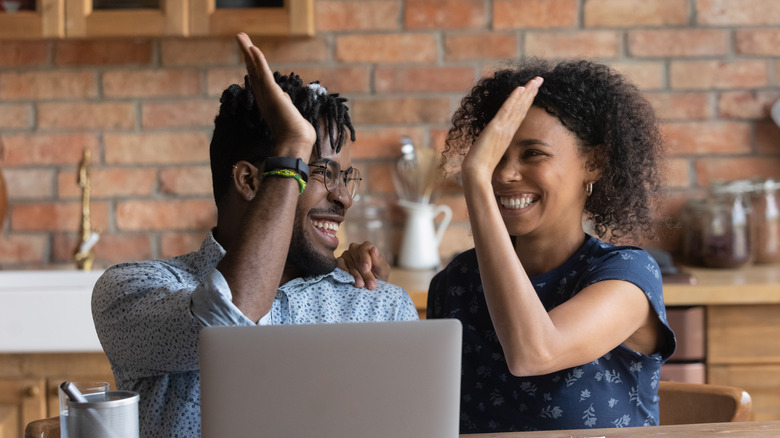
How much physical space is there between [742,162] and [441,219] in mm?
898

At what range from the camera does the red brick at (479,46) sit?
99.5 inches

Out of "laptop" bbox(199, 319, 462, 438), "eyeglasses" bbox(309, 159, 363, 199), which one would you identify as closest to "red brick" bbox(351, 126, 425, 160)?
"eyeglasses" bbox(309, 159, 363, 199)

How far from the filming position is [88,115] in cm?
254

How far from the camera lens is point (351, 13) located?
2.53 m

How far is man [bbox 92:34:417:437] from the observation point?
3.38ft

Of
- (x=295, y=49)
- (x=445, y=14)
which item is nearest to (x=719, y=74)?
(x=445, y=14)

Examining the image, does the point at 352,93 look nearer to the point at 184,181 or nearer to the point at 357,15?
the point at 357,15

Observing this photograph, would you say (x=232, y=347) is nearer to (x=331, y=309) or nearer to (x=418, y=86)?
(x=331, y=309)

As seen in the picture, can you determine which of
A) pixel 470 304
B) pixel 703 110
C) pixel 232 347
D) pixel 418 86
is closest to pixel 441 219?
pixel 418 86

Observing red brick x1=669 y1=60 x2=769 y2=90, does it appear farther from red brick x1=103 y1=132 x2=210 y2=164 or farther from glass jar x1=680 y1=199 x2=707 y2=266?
red brick x1=103 y1=132 x2=210 y2=164

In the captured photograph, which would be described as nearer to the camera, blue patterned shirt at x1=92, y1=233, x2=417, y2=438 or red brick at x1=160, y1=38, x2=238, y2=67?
blue patterned shirt at x1=92, y1=233, x2=417, y2=438

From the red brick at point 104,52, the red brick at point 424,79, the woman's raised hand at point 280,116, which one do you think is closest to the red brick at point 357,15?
the red brick at point 424,79

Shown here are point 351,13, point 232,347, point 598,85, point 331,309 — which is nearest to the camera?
point 232,347

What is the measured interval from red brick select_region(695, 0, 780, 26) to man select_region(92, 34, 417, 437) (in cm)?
152
